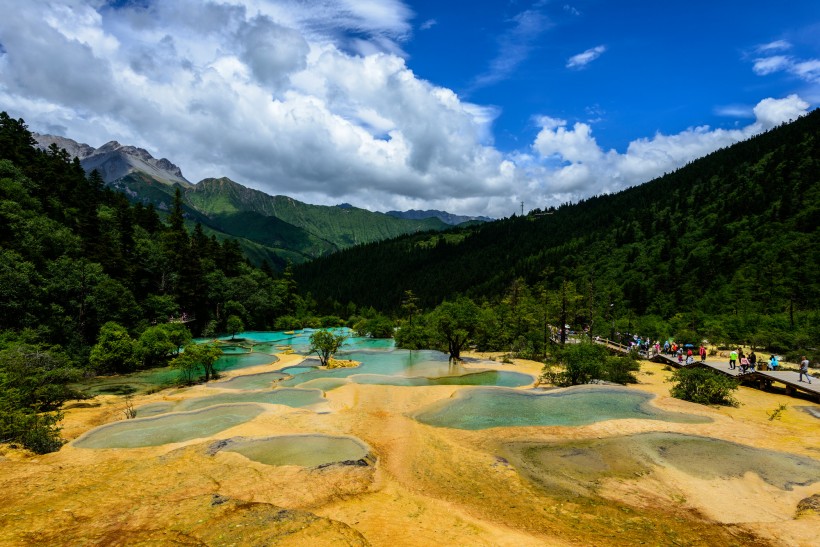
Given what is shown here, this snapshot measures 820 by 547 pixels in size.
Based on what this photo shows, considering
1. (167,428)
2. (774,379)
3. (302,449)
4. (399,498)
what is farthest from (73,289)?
(774,379)

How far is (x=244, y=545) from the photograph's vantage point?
987cm

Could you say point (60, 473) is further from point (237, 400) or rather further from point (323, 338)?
point (323, 338)

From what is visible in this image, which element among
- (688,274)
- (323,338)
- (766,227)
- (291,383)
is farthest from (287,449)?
(766,227)

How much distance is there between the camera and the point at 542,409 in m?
23.8

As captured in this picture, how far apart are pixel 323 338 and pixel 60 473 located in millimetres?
31268

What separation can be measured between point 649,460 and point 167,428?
77.9 ft

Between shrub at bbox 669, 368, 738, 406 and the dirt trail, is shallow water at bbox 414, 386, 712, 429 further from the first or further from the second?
shrub at bbox 669, 368, 738, 406

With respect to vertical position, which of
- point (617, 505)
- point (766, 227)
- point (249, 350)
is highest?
point (766, 227)

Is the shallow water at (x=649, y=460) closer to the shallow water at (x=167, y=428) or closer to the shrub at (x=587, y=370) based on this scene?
the shrub at (x=587, y=370)

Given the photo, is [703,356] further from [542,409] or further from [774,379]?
[542,409]

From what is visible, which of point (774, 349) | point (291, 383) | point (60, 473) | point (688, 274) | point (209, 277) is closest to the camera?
point (60, 473)

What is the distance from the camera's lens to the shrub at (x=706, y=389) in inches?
978

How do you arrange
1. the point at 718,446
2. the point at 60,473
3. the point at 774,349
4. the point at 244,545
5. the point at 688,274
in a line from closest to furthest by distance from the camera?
the point at 244,545 → the point at 60,473 → the point at 718,446 → the point at 774,349 → the point at 688,274

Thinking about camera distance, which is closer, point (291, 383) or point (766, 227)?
point (291, 383)
